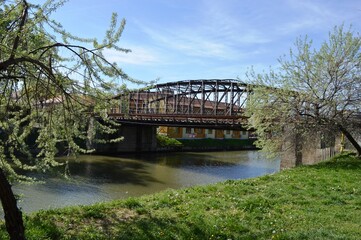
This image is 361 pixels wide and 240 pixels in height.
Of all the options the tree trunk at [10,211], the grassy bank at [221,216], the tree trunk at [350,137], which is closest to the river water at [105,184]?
the grassy bank at [221,216]

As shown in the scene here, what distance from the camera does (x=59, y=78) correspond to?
21.7 feet

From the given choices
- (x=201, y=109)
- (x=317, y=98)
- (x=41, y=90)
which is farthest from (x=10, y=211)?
(x=201, y=109)

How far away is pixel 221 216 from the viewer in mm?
7988

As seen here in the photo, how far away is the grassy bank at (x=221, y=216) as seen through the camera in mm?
6770

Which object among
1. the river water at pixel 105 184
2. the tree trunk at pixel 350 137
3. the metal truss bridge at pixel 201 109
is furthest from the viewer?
the metal truss bridge at pixel 201 109

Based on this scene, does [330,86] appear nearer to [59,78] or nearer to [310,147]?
[310,147]

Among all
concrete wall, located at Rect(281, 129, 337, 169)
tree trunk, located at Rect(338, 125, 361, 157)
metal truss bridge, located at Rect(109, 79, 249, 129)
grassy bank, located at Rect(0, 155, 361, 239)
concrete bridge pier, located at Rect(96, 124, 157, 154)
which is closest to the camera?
grassy bank, located at Rect(0, 155, 361, 239)

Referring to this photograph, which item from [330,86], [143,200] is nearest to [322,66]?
[330,86]

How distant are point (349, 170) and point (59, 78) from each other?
11.9 m

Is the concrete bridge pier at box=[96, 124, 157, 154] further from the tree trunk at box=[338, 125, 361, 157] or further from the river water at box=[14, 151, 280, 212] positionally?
the tree trunk at box=[338, 125, 361, 157]

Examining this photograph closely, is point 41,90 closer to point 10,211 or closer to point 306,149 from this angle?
point 10,211

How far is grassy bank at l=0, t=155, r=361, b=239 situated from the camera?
677 centimetres

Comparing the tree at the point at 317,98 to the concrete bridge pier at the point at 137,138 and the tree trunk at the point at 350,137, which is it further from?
the concrete bridge pier at the point at 137,138

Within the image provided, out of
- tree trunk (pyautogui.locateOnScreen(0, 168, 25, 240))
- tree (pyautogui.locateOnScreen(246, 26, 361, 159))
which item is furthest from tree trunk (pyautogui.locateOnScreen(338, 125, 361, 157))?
tree trunk (pyautogui.locateOnScreen(0, 168, 25, 240))
